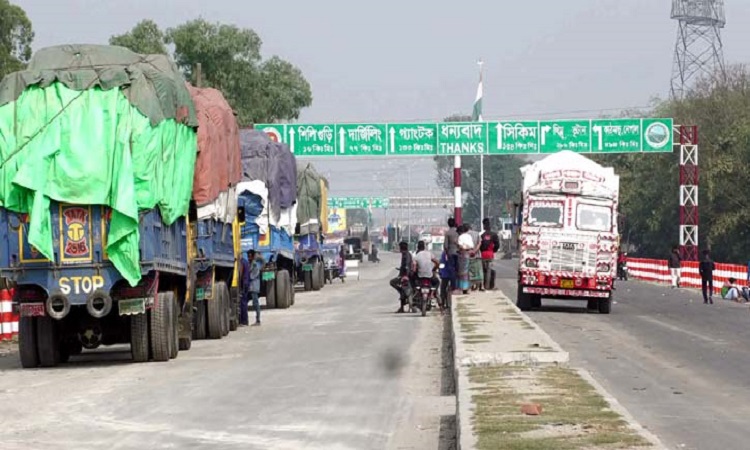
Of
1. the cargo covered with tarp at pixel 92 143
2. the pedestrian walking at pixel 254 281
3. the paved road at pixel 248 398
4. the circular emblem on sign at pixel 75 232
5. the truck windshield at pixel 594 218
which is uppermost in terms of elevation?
the cargo covered with tarp at pixel 92 143

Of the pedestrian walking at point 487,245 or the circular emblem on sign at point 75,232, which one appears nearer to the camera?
the circular emblem on sign at point 75,232

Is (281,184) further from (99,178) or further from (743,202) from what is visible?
(743,202)

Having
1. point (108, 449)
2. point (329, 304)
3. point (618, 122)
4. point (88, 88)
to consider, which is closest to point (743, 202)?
point (618, 122)

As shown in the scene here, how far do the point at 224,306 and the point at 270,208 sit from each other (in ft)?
36.9

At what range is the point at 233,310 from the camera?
3114cm

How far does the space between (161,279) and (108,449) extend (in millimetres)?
10518

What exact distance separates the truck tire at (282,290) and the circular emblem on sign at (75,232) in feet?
67.0

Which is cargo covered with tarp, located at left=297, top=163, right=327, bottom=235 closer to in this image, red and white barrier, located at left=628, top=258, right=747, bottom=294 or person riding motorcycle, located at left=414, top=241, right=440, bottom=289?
red and white barrier, located at left=628, top=258, right=747, bottom=294

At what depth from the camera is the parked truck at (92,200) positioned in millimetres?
20703

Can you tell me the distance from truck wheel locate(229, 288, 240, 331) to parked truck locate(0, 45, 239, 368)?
7.34 meters

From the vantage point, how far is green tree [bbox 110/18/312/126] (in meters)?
85.7

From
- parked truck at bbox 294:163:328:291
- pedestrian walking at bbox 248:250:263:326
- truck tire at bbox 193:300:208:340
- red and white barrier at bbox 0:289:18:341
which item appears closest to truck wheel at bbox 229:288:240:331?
pedestrian walking at bbox 248:250:263:326

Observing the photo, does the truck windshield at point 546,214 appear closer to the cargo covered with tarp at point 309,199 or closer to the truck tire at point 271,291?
the truck tire at point 271,291

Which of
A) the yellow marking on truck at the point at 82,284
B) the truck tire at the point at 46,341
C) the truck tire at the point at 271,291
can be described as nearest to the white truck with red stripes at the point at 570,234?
the truck tire at the point at 271,291
